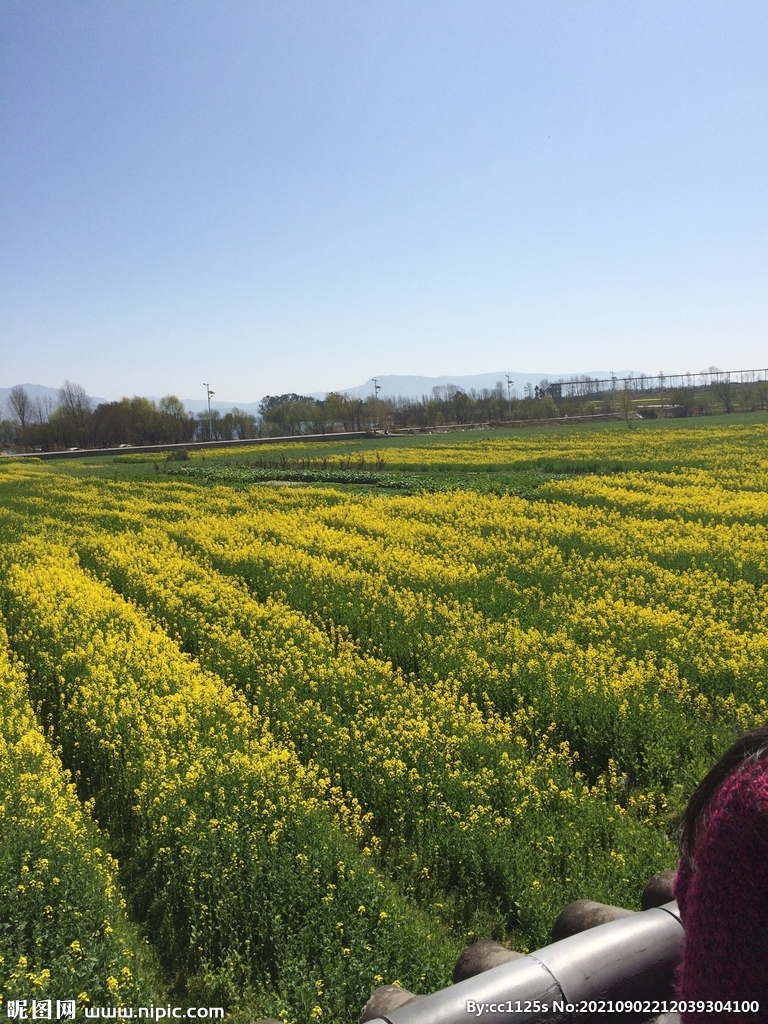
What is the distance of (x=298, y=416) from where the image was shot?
111688 millimetres

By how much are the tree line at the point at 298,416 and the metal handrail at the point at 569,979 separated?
310ft

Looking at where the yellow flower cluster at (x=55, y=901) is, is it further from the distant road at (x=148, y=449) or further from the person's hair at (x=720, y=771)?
the distant road at (x=148, y=449)

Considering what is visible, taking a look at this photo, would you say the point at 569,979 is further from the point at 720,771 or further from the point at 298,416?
the point at 298,416

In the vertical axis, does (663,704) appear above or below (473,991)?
below

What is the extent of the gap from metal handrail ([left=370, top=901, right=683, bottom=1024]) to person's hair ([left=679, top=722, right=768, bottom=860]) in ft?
4.78

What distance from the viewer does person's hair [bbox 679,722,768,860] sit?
4.65ft

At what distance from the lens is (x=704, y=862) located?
1.36 meters

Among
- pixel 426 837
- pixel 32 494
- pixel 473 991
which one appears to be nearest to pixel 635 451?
pixel 32 494

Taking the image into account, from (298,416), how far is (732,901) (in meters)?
112

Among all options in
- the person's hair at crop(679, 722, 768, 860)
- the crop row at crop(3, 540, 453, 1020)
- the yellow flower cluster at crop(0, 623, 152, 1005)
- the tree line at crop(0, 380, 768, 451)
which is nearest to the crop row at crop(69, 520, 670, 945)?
the crop row at crop(3, 540, 453, 1020)

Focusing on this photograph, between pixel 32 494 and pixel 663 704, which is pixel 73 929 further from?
pixel 32 494

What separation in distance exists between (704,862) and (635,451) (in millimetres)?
40889

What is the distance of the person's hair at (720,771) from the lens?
4.65 ft

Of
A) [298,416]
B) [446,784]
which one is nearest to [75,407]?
[298,416]
